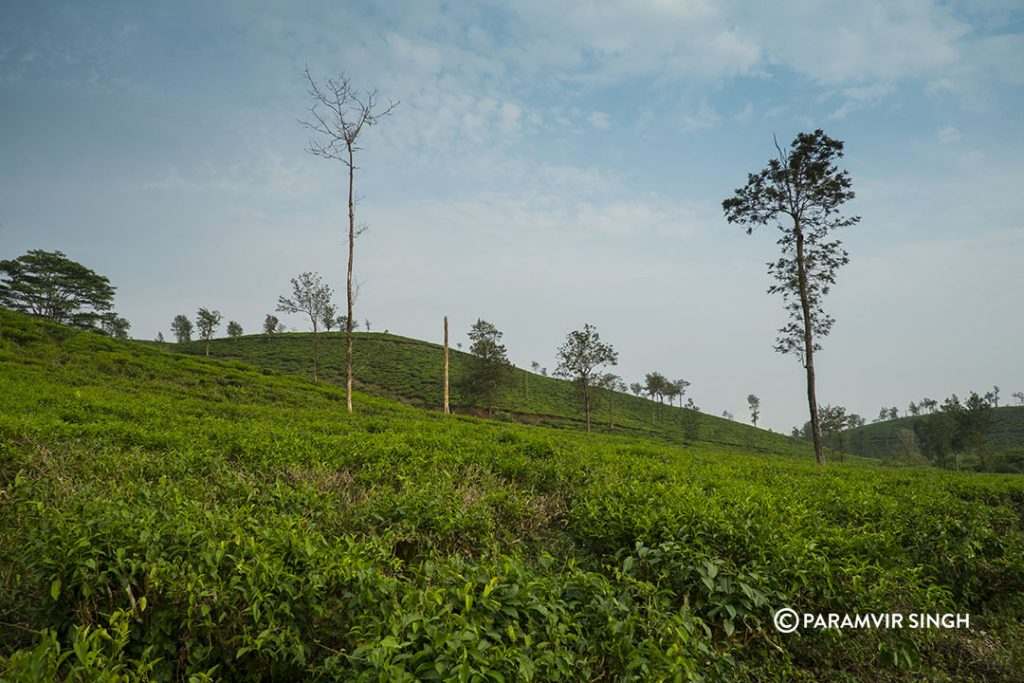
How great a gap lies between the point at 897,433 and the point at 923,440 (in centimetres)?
4702

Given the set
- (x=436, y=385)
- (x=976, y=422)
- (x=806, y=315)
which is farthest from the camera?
(x=436, y=385)

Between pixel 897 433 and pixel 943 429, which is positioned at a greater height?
pixel 943 429

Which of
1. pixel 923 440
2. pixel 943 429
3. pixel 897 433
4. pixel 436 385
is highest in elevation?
pixel 436 385

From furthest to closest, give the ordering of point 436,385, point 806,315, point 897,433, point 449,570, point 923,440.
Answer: point 897,433 → point 923,440 → point 436,385 → point 806,315 → point 449,570

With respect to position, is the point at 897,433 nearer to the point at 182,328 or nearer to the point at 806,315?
the point at 806,315

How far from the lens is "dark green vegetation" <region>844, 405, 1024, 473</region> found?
53531mm

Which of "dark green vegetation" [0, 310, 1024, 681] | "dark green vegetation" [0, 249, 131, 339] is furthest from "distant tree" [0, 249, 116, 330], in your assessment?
"dark green vegetation" [0, 310, 1024, 681]

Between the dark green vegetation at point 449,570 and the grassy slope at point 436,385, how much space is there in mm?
43378

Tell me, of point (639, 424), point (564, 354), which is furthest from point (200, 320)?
point (639, 424)

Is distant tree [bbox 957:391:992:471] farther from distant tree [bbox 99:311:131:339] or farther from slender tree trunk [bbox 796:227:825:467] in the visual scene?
distant tree [bbox 99:311:131:339]

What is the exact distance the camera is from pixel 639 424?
64.1 m

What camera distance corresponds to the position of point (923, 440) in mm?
68375

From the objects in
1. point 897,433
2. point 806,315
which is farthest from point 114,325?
point 897,433

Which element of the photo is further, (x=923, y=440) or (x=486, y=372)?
(x=923, y=440)
